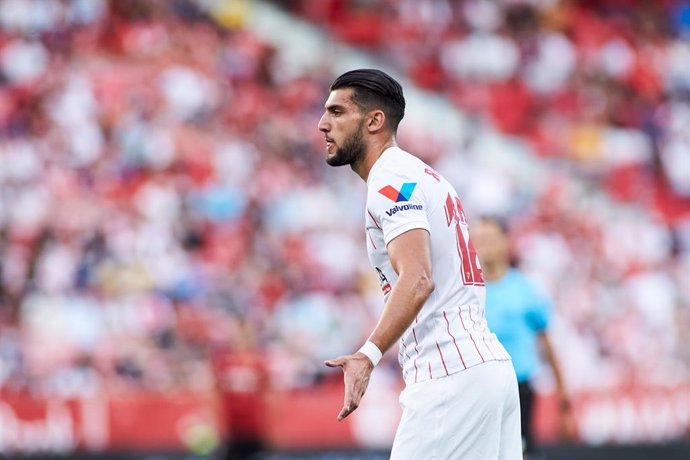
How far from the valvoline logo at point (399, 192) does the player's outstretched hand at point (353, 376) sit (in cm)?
60

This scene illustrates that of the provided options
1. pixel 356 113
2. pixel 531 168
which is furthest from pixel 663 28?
pixel 356 113

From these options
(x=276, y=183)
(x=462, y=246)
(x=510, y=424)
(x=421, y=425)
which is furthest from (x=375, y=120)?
(x=276, y=183)

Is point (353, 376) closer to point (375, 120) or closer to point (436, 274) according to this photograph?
point (436, 274)

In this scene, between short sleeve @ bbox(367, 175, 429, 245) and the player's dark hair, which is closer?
short sleeve @ bbox(367, 175, 429, 245)

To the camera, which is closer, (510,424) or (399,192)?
(399,192)

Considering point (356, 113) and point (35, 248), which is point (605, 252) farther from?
point (356, 113)

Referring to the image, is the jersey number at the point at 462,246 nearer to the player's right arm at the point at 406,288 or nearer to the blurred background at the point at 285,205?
the player's right arm at the point at 406,288

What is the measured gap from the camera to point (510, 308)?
315 inches

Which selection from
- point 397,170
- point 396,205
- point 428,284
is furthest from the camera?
point 397,170

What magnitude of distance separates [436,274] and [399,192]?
35 cm

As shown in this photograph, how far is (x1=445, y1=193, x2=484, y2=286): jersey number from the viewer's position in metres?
4.82

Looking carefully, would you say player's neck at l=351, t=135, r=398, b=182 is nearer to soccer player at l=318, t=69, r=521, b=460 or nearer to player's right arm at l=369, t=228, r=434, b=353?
soccer player at l=318, t=69, r=521, b=460

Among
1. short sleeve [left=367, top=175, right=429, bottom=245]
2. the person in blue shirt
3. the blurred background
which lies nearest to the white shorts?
short sleeve [left=367, top=175, right=429, bottom=245]

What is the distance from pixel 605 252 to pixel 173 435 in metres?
7.32
